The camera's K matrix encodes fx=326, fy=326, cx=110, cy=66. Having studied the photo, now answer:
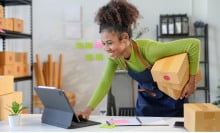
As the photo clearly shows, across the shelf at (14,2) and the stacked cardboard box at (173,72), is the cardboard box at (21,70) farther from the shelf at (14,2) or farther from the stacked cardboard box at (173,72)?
the stacked cardboard box at (173,72)

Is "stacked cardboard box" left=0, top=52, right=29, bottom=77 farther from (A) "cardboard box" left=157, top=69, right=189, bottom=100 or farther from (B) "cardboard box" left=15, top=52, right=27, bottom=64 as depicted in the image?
(A) "cardboard box" left=157, top=69, right=189, bottom=100

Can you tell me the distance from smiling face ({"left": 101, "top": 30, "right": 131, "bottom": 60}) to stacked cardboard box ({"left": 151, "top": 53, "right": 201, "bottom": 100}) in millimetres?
223

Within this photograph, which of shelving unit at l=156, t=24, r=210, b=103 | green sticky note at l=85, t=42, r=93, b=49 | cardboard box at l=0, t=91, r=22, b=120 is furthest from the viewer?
green sticky note at l=85, t=42, r=93, b=49

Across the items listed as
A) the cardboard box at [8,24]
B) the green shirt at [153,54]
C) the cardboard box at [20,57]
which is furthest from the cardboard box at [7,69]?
the green shirt at [153,54]

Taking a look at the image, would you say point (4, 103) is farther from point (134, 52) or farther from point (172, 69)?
point (172, 69)

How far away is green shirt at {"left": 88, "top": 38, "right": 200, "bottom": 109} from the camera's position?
1784mm

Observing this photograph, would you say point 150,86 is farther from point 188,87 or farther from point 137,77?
point 188,87

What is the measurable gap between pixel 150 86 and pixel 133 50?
345 millimetres

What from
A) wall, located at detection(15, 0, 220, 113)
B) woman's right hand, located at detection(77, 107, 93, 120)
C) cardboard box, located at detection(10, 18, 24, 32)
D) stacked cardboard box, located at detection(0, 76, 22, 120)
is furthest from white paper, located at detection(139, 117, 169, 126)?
wall, located at detection(15, 0, 220, 113)

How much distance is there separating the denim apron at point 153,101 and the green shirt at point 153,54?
0.34 ft

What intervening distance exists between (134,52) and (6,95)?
801 mm

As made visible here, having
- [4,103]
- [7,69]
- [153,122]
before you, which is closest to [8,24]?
[7,69]

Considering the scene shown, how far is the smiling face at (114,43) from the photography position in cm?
187

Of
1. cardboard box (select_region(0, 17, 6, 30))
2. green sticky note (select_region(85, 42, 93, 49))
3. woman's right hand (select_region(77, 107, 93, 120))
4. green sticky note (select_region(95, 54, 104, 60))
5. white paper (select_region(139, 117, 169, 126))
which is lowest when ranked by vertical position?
white paper (select_region(139, 117, 169, 126))
